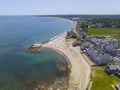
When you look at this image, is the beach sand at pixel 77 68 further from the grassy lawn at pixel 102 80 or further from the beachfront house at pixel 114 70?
the beachfront house at pixel 114 70

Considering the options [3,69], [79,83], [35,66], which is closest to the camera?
[79,83]

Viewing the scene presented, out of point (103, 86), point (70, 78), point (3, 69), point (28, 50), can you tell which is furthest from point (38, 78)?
point (28, 50)

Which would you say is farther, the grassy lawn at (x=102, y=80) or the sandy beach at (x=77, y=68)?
Result: the sandy beach at (x=77, y=68)

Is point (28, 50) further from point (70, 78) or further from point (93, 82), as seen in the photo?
point (93, 82)

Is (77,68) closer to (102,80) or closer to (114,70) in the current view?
(114,70)

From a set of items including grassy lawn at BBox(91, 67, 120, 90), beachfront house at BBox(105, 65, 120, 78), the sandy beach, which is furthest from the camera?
beachfront house at BBox(105, 65, 120, 78)

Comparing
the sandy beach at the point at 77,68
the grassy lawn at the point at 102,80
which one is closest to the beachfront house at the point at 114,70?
the grassy lawn at the point at 102,80

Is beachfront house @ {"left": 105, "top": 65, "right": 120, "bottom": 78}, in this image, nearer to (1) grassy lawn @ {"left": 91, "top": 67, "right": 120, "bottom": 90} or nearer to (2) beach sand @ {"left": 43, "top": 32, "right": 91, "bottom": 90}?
(1) grassy lawn @ {"left": 91, "top": 67, "right": 120, "bottom": 90}

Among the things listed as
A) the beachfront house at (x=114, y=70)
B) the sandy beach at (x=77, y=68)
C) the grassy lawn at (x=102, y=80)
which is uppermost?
the beachfront house at (x=114, y=70)

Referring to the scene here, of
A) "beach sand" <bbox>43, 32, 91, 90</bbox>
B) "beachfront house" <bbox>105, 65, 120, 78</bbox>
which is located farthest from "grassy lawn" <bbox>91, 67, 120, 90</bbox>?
"beach sand" <bbox>43, 32, 91, 90</bbox>
